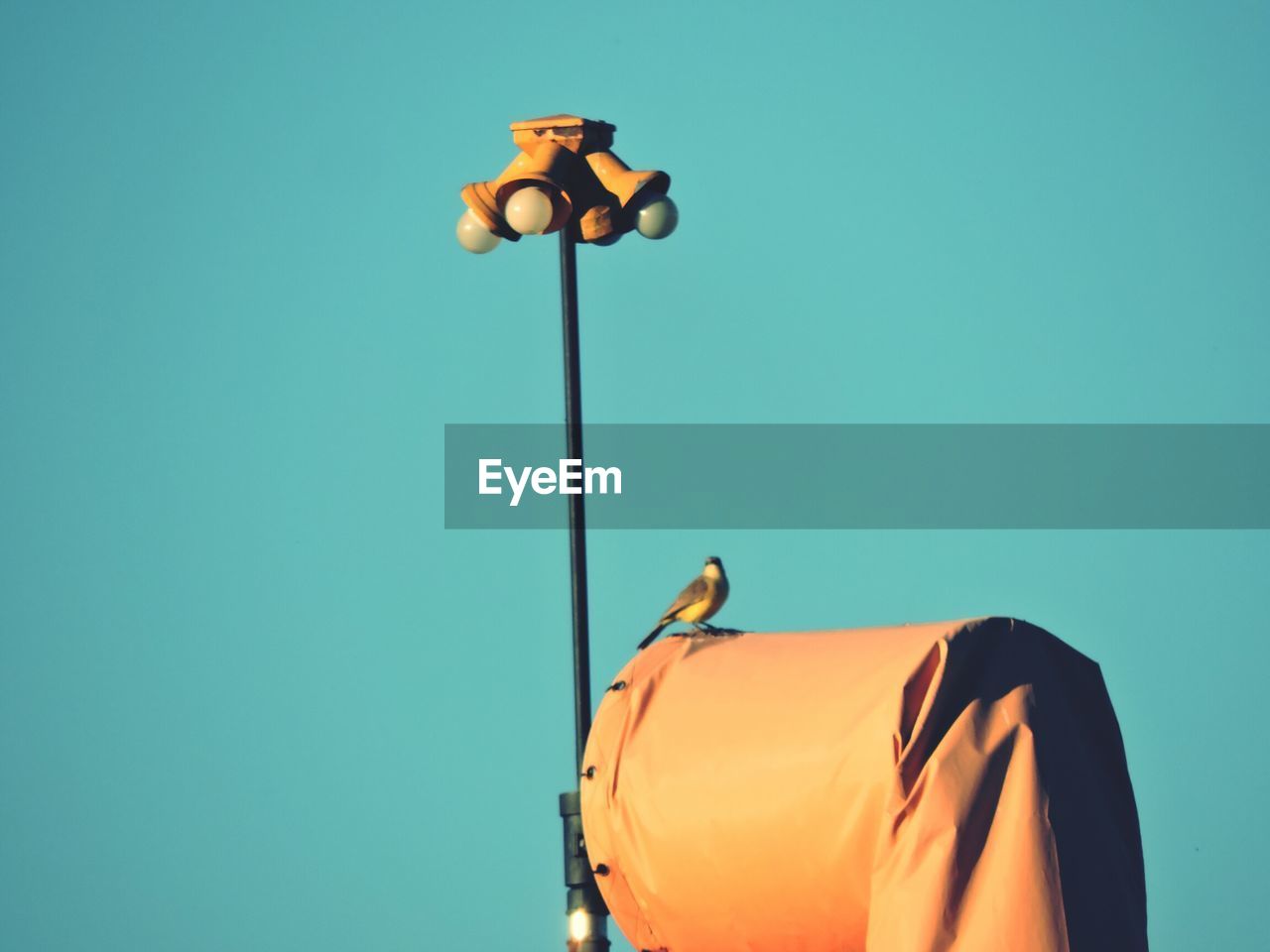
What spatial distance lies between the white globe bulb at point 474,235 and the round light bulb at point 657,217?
2.27ft

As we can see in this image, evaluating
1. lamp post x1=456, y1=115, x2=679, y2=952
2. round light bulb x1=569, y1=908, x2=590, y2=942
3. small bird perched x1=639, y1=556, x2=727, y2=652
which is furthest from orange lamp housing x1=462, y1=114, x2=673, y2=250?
A: round light bulb x1=569, y1=908, x2=590, y2=942

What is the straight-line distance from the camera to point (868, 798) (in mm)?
5926

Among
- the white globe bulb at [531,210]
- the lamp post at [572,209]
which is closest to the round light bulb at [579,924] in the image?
the lamp post at [572,209]

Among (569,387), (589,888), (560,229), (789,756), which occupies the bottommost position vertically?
(589,888)

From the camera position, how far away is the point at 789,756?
6137mm

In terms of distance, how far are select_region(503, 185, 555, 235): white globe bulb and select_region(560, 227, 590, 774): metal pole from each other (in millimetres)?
234

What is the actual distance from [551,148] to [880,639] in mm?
3907

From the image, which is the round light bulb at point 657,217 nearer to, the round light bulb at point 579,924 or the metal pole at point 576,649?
the metal pole at point 576,649

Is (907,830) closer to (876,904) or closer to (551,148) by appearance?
(876,904)

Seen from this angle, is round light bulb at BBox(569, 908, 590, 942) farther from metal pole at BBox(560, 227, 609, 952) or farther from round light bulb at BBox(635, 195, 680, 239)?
round light bulb at BBox(635, 195, 680, 239)

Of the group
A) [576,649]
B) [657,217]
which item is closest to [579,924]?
[576,649]

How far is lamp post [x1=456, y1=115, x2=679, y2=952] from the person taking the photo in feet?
30.0

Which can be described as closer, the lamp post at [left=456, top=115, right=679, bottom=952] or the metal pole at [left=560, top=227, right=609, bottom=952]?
the metal pole at [left=560, top=227, right=609, bottom=952]

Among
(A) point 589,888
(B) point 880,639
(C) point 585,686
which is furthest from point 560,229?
(B) point 880,639
